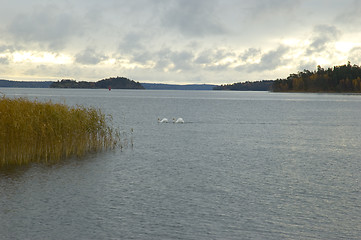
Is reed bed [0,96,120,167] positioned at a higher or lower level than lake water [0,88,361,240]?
higher

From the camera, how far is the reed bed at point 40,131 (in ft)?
76.6

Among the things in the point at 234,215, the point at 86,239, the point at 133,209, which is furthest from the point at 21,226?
the point at 234,215

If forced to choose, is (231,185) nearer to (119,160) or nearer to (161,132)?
(119,160)

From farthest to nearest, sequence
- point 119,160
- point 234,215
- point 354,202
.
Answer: point 119,160 < point 354,202 < point 234,215

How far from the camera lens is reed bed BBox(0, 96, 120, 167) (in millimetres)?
23345

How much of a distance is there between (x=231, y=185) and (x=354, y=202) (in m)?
5.80

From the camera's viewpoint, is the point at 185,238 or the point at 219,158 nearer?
the point at 185,238

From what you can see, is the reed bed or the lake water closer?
the lake water

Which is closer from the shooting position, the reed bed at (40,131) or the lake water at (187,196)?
the lake water at (187,196)

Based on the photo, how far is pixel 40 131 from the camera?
24.9 meters

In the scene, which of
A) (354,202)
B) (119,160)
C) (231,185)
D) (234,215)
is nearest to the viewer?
(234,215)

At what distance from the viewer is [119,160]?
91.4ft

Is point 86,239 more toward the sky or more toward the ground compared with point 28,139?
more toward the ground

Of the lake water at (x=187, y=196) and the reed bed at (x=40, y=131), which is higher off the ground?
the reed bed at (x=40, y=131)
